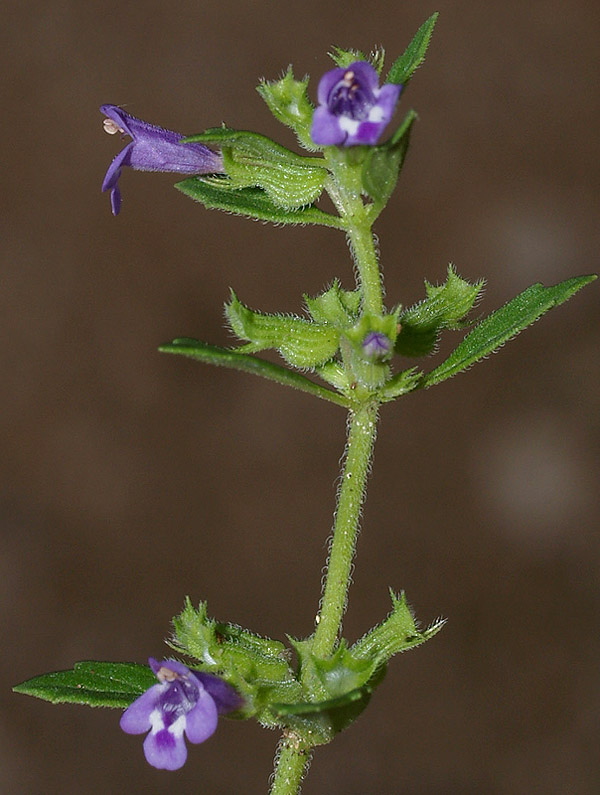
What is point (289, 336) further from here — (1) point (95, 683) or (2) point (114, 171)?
(1) point (95, 683)

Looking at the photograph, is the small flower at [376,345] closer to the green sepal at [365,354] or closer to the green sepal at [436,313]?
the green sepal at [365,354]

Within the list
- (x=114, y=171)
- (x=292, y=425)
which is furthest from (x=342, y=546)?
(x=292, y=425)

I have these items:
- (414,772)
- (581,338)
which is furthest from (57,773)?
(581,338)

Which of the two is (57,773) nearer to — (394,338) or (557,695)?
(557,695)

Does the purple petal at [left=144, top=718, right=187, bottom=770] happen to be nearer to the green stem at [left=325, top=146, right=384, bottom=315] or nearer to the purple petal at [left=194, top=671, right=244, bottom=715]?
the purple petal at [left=194, top=671, right=244, bottom=715]

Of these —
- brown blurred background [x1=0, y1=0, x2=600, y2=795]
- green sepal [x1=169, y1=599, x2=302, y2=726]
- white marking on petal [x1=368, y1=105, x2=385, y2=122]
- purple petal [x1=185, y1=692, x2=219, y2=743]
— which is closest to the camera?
purple petal [x1=185, y1=692, x2=219, y2=743]

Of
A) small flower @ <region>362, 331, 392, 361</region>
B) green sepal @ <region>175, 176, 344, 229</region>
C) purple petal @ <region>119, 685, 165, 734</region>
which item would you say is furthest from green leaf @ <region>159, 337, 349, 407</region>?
purple petal @ <region>119, 685, 165, 734</region>
